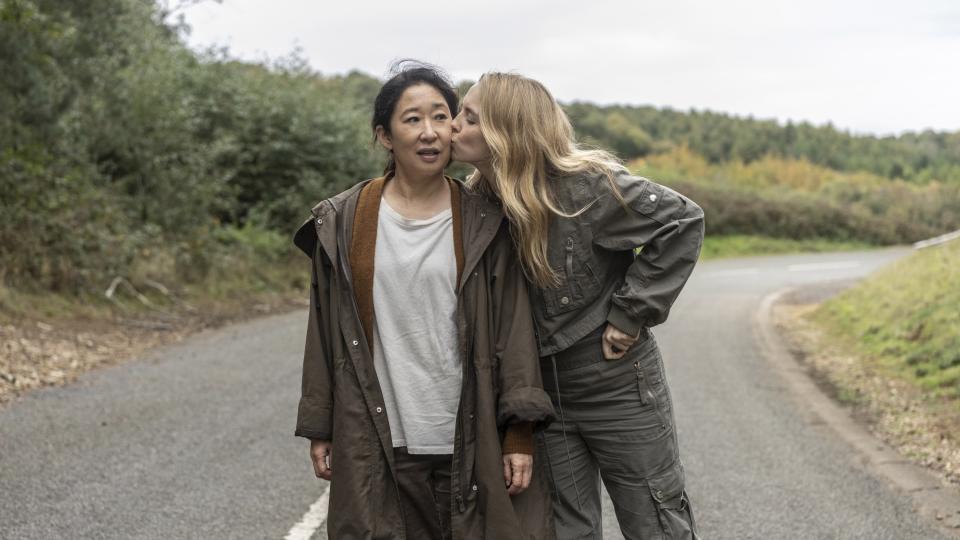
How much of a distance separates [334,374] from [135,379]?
6196 mm

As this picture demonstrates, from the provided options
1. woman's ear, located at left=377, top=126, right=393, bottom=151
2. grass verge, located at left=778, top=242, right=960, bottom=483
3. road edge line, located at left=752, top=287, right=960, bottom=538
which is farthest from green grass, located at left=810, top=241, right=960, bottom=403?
woman's ear, located at left=377, top=126, right=393, bottom=151

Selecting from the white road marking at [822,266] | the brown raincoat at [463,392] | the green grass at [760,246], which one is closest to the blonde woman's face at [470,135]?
the brown raincoat at [463,392]

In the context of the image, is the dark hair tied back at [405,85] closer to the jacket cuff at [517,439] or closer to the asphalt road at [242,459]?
the jacket cuff at [517,439]

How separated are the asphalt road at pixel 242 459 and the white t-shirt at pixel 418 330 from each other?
201 cm

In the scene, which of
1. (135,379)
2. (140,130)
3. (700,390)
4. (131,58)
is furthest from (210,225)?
(700,390)

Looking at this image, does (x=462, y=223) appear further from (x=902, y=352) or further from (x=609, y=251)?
(x=902, y=352)

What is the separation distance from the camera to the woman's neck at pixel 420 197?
9.78 ft

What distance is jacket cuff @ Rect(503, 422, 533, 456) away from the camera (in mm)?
2906

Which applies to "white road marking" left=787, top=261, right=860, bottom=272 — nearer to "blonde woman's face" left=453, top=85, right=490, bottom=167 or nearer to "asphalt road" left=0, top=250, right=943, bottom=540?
"asphalt road" left=0, top=250, right=943, bottom=540

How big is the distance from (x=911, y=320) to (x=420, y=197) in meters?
8.75

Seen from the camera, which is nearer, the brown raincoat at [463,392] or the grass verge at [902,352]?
the brown raincoat at [463,392]

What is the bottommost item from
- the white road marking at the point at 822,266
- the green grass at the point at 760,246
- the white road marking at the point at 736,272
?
the green grass at the point at 760,246

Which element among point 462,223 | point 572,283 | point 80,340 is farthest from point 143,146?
point 572,283

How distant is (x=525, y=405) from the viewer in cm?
279
